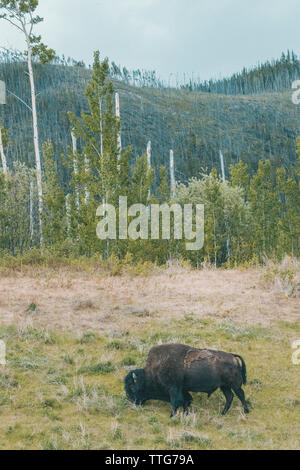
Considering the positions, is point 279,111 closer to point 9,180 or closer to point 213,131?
point 213,131

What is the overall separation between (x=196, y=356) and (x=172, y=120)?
296 feet

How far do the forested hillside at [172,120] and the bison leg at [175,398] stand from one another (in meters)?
63.3

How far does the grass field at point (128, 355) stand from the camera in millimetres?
5609

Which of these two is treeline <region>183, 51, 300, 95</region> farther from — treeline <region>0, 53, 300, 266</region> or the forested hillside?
treeline <region>0, 53, 300, 266</region>

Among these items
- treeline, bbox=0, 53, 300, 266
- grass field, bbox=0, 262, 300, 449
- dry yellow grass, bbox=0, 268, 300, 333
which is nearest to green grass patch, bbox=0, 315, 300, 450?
grass field, bbox=0, 262, 300, 449

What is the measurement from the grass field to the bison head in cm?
13

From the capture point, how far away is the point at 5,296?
1245 centimetres

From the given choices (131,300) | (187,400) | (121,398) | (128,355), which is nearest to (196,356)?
(187,400)

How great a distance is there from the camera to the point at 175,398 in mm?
6328

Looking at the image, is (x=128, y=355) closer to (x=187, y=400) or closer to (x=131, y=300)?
(x=187, y=400)

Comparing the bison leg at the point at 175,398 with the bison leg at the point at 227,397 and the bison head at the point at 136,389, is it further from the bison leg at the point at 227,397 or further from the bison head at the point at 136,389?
the bison leg at the point at 227,397

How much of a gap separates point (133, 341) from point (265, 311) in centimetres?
399

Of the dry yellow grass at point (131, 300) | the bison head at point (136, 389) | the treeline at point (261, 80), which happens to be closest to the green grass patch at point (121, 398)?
the bison head at point (136, 389)

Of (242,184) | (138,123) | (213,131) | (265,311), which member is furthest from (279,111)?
(265,311)
